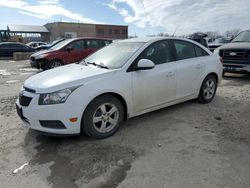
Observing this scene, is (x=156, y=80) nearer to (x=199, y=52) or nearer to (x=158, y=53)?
(x=158, y=53)

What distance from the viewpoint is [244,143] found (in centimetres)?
333

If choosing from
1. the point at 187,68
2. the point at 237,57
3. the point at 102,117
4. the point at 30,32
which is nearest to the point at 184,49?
the point at 187,68

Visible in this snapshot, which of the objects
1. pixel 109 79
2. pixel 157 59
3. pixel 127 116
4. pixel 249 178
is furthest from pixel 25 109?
pixel 249 178

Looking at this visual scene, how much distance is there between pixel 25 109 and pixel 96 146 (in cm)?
118

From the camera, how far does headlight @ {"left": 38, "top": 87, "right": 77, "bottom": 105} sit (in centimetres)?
307

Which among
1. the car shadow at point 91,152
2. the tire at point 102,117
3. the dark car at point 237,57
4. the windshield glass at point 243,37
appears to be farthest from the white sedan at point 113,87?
the windshield glass at point 243,37

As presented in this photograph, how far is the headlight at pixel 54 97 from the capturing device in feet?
10.1

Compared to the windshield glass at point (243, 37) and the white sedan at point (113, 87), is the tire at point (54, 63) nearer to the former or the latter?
the white sedan at point (113, 87)

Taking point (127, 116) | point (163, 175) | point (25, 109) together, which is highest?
point (25, 109)

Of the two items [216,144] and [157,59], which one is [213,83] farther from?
[216,144]

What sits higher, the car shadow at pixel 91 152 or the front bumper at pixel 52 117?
the front bumper at pixel 52 117

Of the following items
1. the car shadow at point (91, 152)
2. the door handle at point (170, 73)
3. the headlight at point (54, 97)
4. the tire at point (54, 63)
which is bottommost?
the car shadow at point (91, 152)

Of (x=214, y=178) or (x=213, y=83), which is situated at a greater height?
(x=213, y=83)

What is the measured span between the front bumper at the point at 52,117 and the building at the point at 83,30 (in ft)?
190
